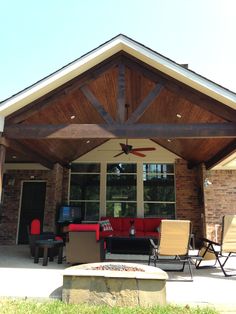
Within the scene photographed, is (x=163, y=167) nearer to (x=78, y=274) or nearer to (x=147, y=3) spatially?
(x=147, y=3)

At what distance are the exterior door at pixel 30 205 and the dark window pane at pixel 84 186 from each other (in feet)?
3.82

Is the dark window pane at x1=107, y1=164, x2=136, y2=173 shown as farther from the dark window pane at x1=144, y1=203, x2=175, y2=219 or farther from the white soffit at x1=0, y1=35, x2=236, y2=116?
the white soffit at x1=0, y1=35, x2=236, y2=116

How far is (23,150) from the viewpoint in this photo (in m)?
6.72

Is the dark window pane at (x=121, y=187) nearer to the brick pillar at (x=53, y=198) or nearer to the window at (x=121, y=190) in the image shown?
the window at (x=121, y=190)

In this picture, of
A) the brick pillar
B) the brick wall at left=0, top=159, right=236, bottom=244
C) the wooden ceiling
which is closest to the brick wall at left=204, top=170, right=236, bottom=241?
the brick wall at left=0, top=159, right=236, bottom=244

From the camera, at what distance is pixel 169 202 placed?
10.1m

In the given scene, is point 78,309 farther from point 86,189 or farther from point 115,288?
point 86,189

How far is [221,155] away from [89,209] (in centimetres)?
526

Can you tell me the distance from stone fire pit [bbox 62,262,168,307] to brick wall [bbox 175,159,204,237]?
673 cm

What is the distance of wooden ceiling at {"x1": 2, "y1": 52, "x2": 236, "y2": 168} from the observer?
16.3 feet

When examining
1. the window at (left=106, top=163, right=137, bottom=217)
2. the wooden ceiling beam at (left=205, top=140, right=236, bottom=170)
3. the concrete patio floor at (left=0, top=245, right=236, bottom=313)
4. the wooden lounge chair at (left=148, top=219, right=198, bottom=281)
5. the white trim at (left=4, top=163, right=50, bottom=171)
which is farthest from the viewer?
the window at (left=106, top=163, right=137, bottom=217)

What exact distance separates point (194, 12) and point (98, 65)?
2328mm

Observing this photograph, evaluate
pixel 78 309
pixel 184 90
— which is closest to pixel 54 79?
pixel 184 90

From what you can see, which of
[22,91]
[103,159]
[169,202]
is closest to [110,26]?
[22,91]
